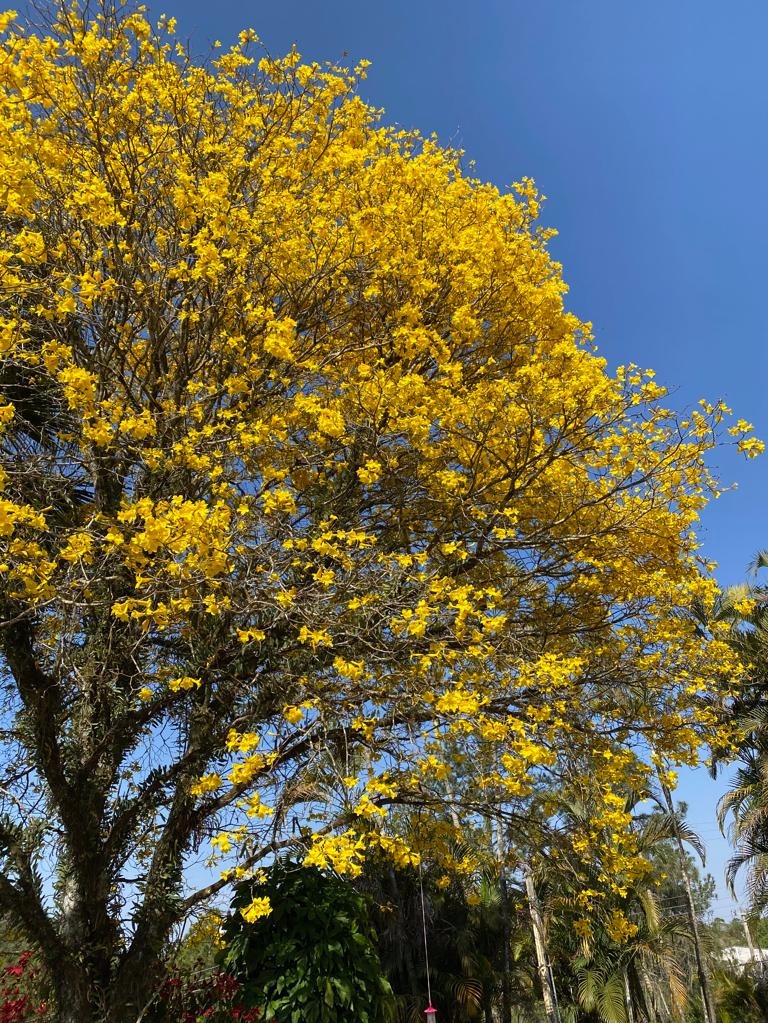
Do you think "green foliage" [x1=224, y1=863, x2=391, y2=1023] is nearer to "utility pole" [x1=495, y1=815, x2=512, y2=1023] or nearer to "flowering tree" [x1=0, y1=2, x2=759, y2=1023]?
"flowering tree" [x1=0, y1=2, x2=759, y2=1023]

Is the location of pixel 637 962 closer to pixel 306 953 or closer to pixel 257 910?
pixel 306 953

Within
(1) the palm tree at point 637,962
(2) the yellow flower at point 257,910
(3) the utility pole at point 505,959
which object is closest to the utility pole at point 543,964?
(1) the palm tree at point 637,962

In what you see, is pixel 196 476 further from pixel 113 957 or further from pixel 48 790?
pixel 113 957

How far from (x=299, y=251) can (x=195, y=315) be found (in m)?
0.93

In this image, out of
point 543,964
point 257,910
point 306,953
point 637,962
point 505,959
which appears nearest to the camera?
point 257,910

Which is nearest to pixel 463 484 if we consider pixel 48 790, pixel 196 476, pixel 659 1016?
pixel 196 476

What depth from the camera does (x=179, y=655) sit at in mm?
5285

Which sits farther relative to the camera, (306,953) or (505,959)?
(505,959)

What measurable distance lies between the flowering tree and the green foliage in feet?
1.10

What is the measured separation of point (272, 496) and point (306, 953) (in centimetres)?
277

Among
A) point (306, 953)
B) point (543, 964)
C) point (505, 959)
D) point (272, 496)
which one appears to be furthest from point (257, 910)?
point (543, 964)

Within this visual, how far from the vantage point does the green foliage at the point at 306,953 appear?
163 inches

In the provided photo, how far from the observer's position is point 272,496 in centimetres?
436

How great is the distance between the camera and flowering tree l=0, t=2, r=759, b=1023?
4164 mm
